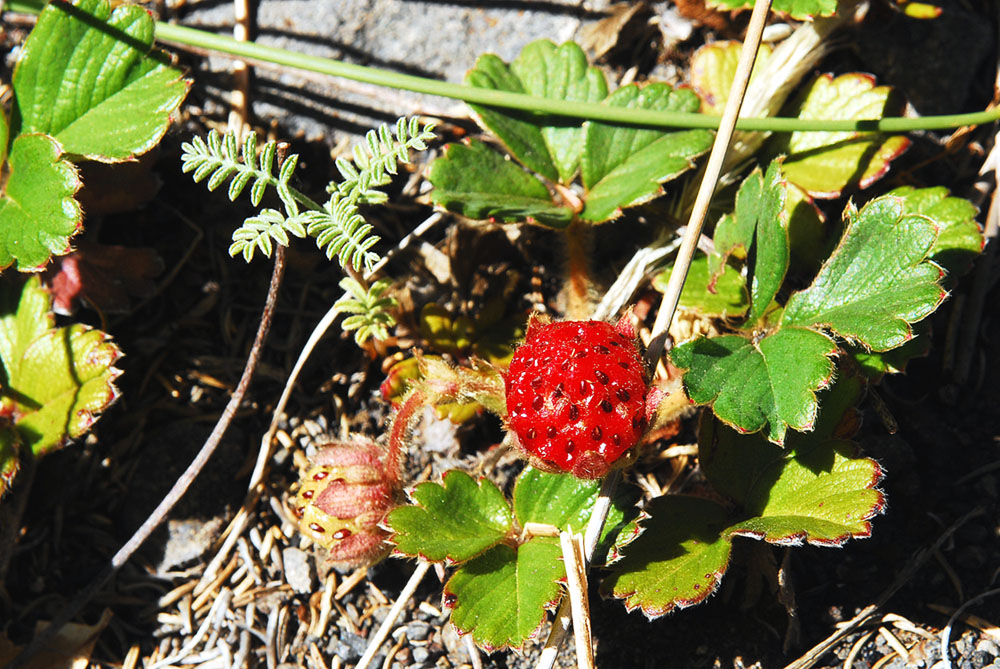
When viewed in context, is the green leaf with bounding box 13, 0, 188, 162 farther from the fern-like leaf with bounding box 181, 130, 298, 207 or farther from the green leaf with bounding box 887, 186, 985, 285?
the green leaf with bounding box 887, 186, 985, 285

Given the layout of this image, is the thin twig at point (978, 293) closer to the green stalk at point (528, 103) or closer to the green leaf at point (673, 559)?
the green stalk at point (528, 103)

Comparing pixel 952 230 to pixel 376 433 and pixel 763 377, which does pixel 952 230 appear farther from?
pixel 376 433

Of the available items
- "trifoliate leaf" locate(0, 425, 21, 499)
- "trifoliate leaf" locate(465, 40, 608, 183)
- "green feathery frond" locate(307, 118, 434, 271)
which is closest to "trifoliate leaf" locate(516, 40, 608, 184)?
"trifoliate leaf" locate(465, 40, 608, 183)

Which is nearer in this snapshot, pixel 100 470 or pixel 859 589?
pixel 859 589

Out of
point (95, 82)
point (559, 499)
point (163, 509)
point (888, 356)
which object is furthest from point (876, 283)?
point (95, 82)

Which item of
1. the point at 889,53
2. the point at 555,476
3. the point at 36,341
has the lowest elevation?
the point at 555,476

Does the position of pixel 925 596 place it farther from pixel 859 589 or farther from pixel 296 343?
pixel 296 343

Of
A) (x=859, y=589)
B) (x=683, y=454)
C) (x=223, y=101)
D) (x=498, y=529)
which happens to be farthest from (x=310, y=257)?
(x=859, y=589)
